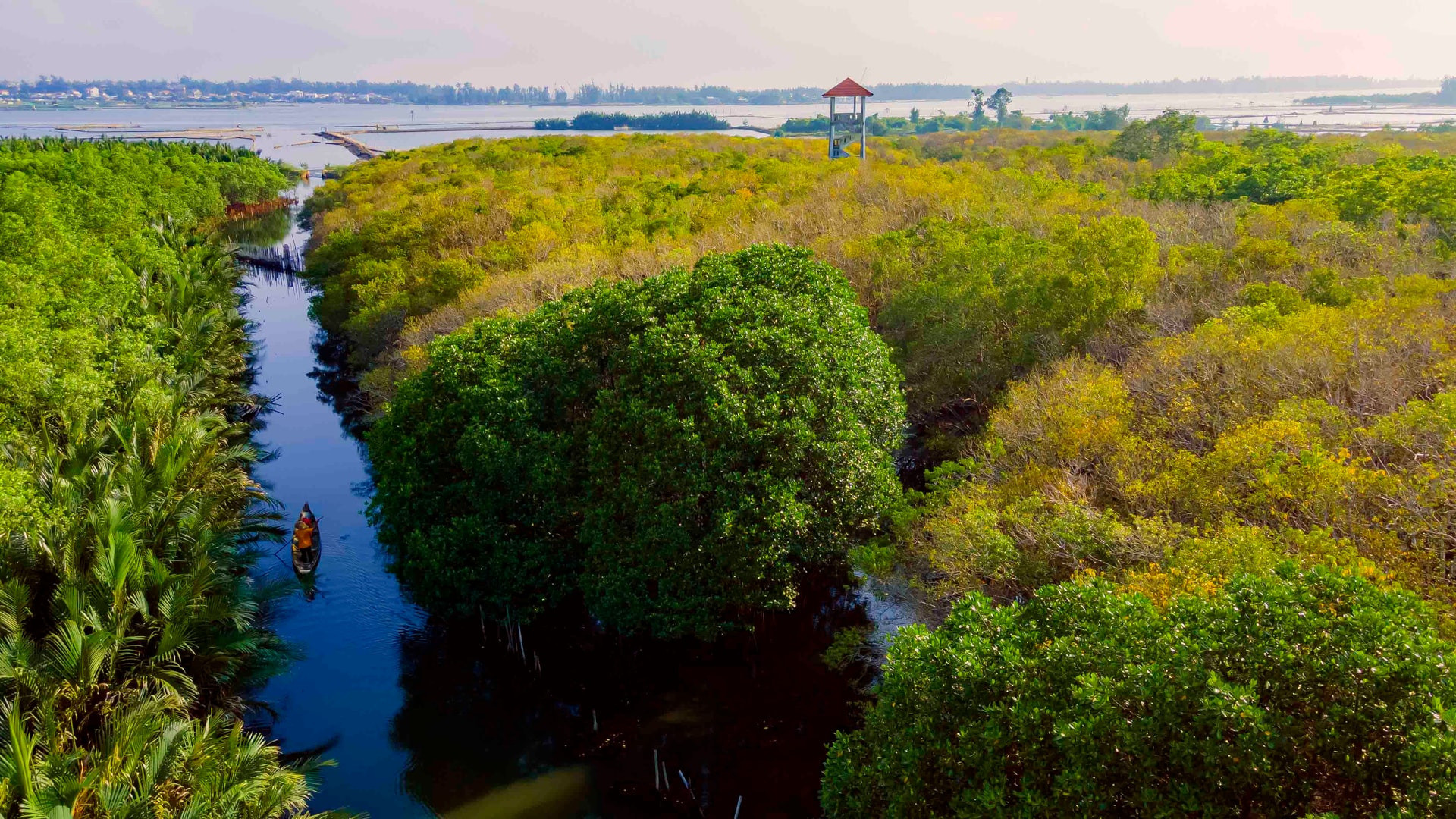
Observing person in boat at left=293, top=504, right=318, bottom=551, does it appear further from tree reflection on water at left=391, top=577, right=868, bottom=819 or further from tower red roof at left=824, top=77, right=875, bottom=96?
tower red roof at left=824, top=77, right=875, bottom=96

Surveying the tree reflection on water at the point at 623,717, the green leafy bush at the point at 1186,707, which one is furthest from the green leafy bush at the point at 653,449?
the green leafy bush at the point at 1186,707

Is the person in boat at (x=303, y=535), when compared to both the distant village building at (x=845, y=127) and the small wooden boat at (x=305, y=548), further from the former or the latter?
the distant village building at (x=845, y=127)

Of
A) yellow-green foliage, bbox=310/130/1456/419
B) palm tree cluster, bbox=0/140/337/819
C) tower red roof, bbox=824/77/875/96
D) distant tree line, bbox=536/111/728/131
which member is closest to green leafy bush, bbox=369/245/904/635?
palm tree cluster, bbox=0/140/337/819

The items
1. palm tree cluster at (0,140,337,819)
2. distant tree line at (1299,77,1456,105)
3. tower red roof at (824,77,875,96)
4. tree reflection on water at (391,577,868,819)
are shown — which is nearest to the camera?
palm tree cluster at (0,140,337,819)

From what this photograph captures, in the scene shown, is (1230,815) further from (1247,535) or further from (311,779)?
(311,779)

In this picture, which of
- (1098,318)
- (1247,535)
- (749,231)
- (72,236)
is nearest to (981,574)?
(1247,535)

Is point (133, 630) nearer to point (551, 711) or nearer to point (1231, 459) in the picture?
point (551, 711)

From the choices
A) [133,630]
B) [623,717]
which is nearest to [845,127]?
[623,717]
